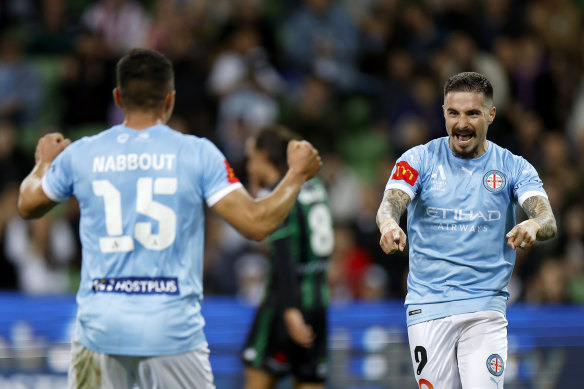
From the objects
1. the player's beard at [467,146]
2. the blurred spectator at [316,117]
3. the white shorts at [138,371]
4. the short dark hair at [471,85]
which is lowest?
the white shorts at [138,371]

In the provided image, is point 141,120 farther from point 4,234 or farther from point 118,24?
point 118,24

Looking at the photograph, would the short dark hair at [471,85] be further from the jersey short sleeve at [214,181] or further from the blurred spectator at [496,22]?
the blurred spectator at [496,22]

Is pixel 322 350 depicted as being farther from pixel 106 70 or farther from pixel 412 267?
pixel 106 70

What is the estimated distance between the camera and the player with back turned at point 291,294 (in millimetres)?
7250

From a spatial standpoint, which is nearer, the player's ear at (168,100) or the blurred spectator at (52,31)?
the player's ear at (168,100)

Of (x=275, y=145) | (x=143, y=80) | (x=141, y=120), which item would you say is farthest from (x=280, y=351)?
(x=143, y=80)

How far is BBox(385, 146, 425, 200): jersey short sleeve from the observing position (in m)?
5.48

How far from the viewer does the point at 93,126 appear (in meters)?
13.5

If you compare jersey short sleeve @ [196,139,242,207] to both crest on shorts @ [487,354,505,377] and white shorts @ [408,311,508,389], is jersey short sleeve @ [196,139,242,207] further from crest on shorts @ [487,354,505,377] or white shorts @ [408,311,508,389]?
crest on shorts @ [487,354,505,377]

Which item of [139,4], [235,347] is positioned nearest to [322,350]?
[235,347]

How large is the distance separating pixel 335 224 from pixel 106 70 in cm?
402

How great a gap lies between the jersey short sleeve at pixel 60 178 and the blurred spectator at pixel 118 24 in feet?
30.7

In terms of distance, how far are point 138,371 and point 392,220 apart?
154 centimetres

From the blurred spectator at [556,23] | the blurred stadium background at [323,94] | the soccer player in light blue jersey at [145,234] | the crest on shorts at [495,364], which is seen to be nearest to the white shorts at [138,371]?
the soccer player in light blue jersey at [145,234]
